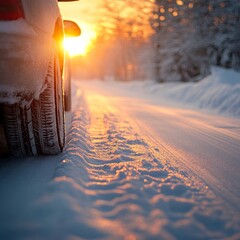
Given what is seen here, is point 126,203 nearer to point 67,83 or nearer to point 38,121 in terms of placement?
point 38,121

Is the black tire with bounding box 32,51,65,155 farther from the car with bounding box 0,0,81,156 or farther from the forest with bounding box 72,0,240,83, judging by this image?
the forest with bounding box 72,0,240,83

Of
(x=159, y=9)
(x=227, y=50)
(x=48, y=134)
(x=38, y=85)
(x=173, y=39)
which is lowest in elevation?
(x=48, y=134)

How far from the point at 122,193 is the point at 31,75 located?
3.25 feet

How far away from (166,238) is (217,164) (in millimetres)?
1317

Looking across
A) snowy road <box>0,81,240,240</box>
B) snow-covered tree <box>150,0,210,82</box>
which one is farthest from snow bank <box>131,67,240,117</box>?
snow-covered tree <box>150,0,210,82</box>

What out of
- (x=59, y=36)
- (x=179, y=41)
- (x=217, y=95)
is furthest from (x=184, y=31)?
(x=59, y=36)

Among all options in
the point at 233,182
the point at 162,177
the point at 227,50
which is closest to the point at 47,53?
the point at 162,177

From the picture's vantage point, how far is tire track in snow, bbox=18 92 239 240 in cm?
131

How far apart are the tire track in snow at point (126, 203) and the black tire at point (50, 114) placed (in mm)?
210

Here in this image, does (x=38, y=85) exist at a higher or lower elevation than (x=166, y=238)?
higher

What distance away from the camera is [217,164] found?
7.79ft

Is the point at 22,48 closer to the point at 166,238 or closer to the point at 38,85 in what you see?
the point at 38,85

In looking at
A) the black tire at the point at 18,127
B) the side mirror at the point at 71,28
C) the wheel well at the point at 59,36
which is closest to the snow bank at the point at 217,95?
the side mirror at the point at 71,28

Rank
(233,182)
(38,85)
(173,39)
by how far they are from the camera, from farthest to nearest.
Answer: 1. (173,39)
2. (233,182)
3. (38,85)
